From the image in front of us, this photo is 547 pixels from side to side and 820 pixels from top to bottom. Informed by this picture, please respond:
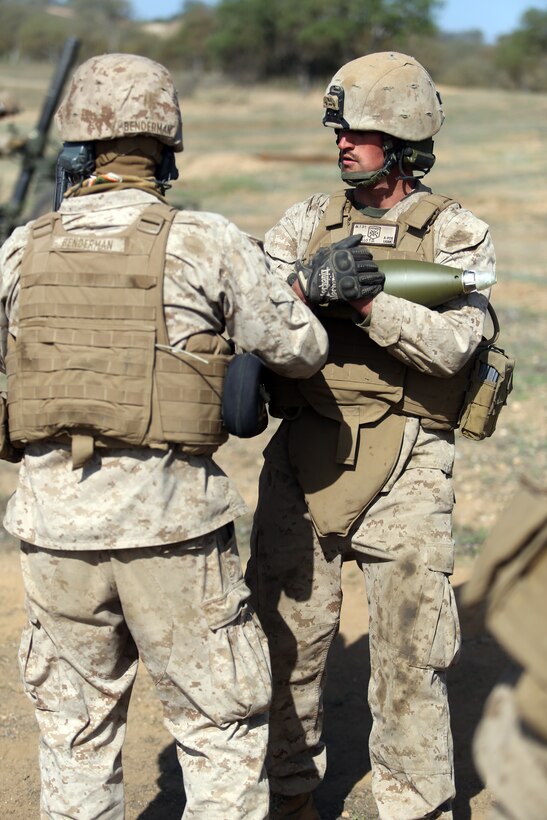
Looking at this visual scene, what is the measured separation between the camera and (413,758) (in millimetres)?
3426

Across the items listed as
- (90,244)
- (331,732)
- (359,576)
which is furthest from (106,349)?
(359,576)

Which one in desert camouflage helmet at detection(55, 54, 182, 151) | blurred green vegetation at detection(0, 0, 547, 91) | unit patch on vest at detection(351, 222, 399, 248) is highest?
desert camouflage helmet at detection(55, 54, 182, 151)

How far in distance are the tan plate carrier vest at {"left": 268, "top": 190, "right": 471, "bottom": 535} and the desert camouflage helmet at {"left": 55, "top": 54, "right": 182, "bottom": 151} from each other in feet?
2.63

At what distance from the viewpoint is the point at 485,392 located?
3.45 m

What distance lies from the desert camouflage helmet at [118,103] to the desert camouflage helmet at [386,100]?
0.73 m

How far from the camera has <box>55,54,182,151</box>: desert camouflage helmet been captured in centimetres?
287

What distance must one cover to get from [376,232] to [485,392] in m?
0.59

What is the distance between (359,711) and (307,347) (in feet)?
7.51

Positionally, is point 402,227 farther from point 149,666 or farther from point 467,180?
point 467,180

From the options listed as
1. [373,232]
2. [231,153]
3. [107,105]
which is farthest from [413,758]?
[231,153]

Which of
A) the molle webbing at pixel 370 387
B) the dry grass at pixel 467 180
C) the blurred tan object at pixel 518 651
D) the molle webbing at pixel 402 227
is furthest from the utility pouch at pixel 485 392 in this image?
the dry grass at pixel 467 180

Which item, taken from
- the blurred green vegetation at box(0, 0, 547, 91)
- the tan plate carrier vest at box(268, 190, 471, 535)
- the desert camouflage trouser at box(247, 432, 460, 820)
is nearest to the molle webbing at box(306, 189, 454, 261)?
the tan plate carrier vest at box(268, 190, 471, 535)

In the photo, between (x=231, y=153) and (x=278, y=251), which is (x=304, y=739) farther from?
(x=231, y=153)

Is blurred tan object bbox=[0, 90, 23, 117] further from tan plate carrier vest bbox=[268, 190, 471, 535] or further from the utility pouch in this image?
the utility pouch
